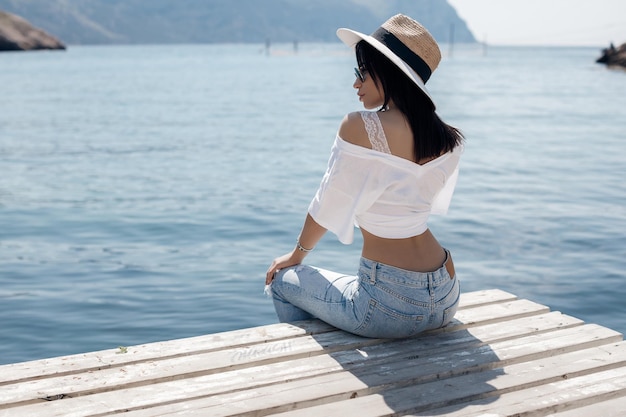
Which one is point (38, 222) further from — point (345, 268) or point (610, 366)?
point (610, 366)

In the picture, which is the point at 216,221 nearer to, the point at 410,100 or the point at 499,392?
the point at 410,100

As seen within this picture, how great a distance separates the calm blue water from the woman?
146 inches

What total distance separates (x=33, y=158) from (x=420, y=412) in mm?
16219

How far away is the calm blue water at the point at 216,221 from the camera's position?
814 centimetres

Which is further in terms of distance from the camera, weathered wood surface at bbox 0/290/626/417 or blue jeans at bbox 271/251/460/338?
blue jeans at bbox 271/251/460/338

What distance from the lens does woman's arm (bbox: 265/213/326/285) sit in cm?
423

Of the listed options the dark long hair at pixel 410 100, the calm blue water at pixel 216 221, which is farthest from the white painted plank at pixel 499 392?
the calm blue water at pixel 216 221

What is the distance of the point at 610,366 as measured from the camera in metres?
3.98

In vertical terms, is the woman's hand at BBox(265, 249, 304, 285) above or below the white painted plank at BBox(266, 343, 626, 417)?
above

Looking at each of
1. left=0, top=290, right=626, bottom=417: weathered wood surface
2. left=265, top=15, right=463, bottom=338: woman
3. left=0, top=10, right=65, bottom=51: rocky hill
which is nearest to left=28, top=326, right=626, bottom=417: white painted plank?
left=0, top=290, right=626, bottom=417: weathered wood surface

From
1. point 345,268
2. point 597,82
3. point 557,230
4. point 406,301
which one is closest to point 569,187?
point 557,230

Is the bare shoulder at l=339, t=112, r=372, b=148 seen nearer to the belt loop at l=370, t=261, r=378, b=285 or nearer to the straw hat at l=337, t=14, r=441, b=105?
the straw hat at l=337, t=14, r=441, b=105

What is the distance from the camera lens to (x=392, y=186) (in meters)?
3.99

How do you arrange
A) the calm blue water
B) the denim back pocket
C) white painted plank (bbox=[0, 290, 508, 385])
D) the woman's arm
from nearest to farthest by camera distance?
white painted plank (bbox=[0, 290, 508, 385]), the denim back pocket, the woman's arm, the calm blue water
